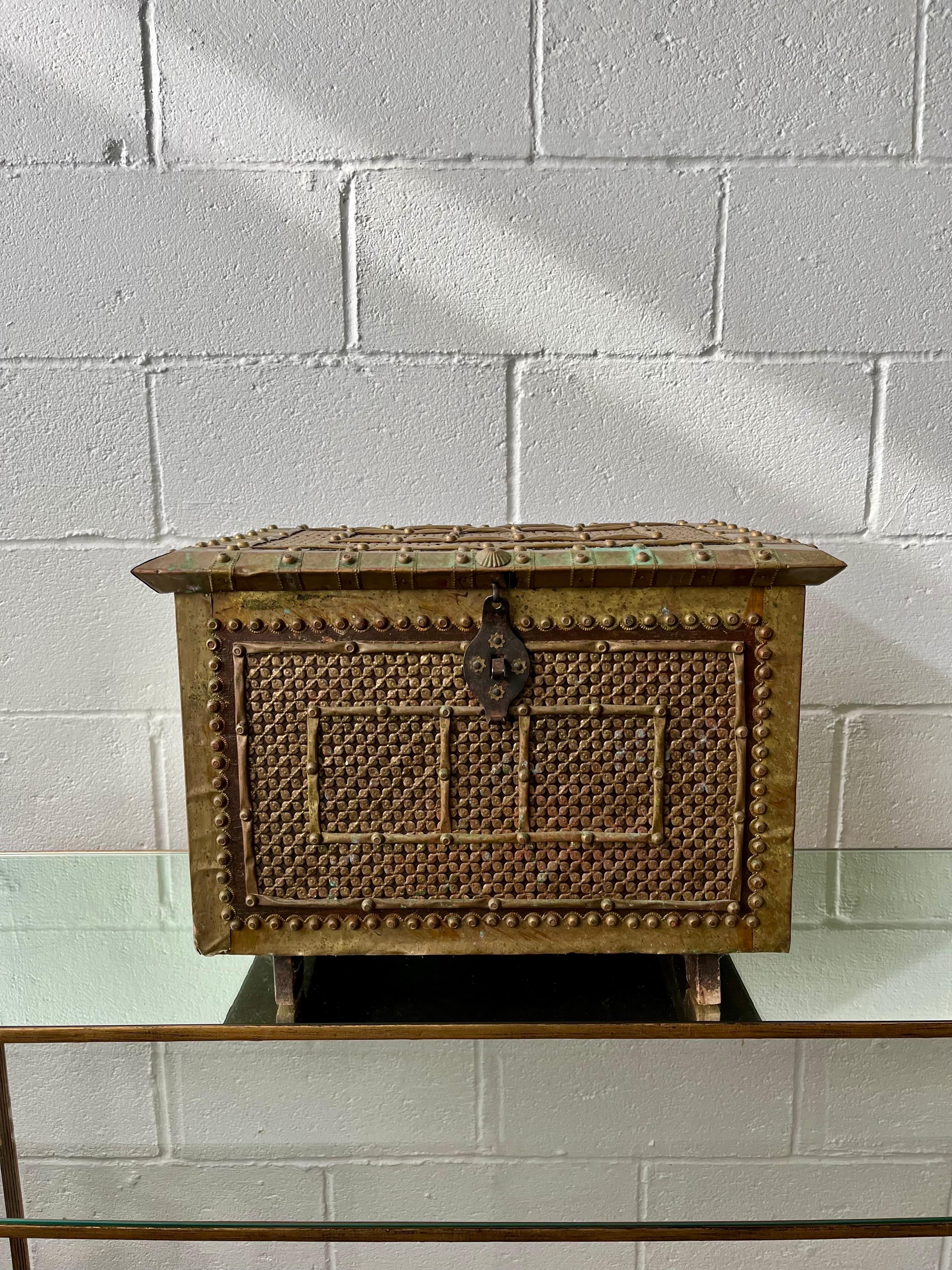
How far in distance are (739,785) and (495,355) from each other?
646 mm

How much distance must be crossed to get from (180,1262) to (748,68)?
181 centimetres

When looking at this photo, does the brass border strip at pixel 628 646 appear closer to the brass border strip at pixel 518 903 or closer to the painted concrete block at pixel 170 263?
the brass border strip at pixel 518 903

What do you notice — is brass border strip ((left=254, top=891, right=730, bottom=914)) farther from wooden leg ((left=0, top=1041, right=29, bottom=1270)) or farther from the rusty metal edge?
wooden leg ((left=0, top=1041, right=29, bottom=1270))

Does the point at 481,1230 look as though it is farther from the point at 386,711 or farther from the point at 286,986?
the point at 386,711

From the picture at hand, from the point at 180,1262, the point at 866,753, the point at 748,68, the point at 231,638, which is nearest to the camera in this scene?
the point at 231,638

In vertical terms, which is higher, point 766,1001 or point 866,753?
point 866,753

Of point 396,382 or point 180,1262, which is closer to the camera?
point 396,382

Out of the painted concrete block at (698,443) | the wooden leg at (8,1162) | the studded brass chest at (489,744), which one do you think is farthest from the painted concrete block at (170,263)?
the wooden leg at (8,1162)

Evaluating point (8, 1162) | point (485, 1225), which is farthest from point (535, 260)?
point (8, 1162)

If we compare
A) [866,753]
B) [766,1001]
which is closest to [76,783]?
[766,1001]

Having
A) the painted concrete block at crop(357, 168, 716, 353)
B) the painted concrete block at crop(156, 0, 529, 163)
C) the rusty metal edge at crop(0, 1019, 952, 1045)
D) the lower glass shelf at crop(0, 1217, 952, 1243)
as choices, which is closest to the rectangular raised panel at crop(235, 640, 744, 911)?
the rusty metal edge at crop(0, 1019, 952, 1045)

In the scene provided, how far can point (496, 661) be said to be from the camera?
801mm

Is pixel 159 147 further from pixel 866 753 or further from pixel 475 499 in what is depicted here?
pixel 866 753

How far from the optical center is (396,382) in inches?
46.3
